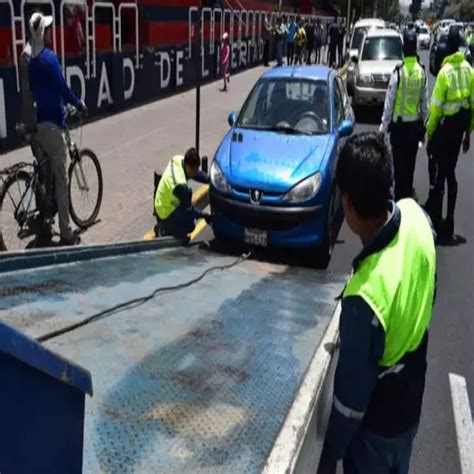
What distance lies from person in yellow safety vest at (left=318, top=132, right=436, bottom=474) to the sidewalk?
17.3 ft

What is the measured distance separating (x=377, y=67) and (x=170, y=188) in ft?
41.7

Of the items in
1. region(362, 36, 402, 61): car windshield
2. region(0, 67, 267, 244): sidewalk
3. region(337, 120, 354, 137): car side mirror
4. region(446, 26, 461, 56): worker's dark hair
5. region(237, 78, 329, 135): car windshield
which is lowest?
region(0, 67, 267, 244): sidewalk

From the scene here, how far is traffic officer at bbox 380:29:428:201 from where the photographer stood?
797 centimetres

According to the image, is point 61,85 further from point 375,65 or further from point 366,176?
point 375,65

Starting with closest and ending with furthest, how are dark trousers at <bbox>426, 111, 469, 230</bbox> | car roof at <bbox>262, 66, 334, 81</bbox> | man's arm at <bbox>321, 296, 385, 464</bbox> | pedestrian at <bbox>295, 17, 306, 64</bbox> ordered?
man's arm at <bbox>321, 296, 385, 464</bbox>
dark trousers at <bbox>426, 111, 469, 230</bbox>
car roof at <bbox>262, 66, 334, 81</bbox>
pedestrian at <bbox>295, 17, 306, 64</bbox>

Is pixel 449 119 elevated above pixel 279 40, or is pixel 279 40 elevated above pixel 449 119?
pixel 279 40

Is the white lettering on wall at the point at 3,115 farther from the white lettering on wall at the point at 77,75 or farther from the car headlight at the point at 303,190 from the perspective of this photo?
the car headlight at the point at 303,190

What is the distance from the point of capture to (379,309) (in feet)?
6.86

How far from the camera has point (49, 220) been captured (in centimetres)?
680

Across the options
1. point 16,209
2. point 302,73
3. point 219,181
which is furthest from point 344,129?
point 16,209

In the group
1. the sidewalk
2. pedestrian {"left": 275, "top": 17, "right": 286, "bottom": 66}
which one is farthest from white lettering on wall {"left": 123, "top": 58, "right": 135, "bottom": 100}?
pedestrian {"left": 275, "top": 17, "right": 286, "bottom": 66}

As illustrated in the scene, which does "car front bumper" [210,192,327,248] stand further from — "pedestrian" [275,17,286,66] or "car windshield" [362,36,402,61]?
"pedestrian" [275,17,286,66]

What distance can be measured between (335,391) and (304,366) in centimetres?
86

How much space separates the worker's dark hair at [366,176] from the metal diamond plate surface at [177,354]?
3.04 feet
